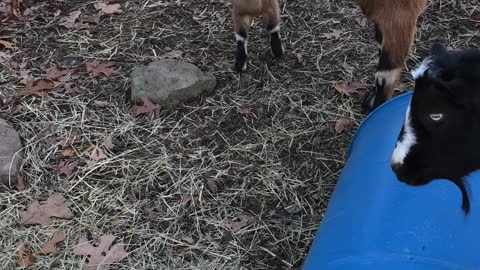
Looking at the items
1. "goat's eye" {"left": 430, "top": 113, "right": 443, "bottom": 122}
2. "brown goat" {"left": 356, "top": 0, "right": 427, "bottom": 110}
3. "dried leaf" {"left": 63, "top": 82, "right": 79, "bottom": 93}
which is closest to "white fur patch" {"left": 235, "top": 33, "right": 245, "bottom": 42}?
"brown goat" {"left": 356, "top": 0, "right": 427, "bottom": 110}

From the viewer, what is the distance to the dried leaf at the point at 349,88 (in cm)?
416

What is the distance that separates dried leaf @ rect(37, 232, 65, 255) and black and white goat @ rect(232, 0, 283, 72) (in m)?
1.61

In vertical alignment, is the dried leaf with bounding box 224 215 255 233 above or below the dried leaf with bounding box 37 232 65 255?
below

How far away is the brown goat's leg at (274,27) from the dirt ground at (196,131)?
3.1 inches

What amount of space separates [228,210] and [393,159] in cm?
132

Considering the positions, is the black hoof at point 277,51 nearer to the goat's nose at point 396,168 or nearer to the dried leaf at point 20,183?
the dried leaf at point 20,183

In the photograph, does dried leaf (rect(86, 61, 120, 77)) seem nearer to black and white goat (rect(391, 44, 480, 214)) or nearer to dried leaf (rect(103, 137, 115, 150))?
dried leaf (rect(103, 137, 115, 150))

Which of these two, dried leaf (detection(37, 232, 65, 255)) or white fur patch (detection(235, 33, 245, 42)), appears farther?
white fur patch (detection(235, 33, 245, 42))

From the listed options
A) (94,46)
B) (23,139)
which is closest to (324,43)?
(94,46)

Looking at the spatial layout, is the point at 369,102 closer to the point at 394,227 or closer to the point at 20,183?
the point at 394,227

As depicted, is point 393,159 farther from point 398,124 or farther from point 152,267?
point 152,267

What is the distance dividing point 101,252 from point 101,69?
61.2 inches

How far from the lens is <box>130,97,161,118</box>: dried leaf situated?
4.10 m

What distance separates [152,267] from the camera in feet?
10.7
